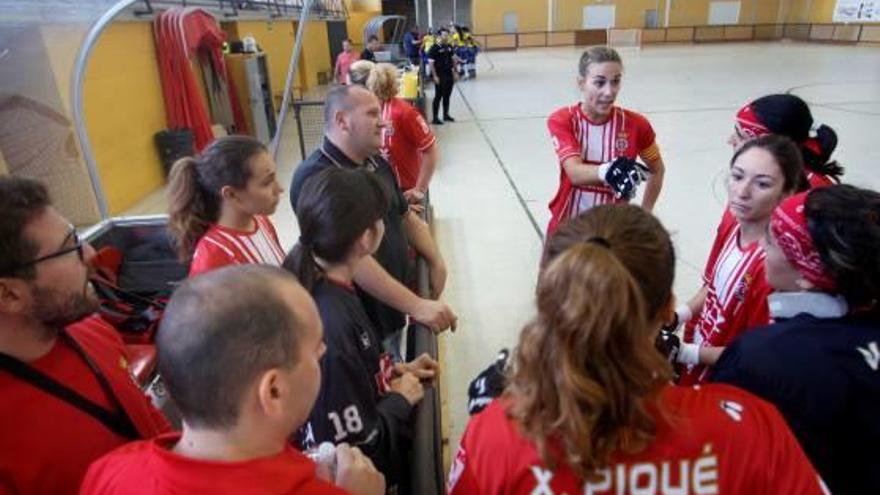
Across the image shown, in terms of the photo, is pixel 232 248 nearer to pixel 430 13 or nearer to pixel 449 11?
pixel 430 13

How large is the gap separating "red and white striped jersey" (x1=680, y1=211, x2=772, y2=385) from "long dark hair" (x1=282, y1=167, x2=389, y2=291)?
4.22 ft

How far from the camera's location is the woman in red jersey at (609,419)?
89 centimetres

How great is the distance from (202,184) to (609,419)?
1846mm

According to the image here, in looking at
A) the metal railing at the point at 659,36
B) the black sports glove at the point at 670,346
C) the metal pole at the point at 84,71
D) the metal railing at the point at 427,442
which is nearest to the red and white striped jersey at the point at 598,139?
the black sports glove at the point at 670,346

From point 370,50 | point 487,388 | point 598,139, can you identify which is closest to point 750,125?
point 598,139

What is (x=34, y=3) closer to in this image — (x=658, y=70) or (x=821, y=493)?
(x=821, y=493)

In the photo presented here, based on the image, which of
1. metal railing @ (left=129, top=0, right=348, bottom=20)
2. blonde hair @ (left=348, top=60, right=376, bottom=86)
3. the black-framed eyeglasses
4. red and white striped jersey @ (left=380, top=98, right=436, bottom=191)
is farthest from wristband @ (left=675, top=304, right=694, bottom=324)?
metal railing @ (left=129, top=0, right=348, bottom=20)

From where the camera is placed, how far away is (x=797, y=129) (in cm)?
223

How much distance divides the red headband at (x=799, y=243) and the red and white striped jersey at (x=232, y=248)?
5.38 ft

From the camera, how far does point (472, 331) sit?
3.74 meters

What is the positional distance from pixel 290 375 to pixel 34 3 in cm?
578

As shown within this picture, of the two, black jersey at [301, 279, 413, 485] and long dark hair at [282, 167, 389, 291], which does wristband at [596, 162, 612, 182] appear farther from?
black jersey at [301, 279, 413, 485]

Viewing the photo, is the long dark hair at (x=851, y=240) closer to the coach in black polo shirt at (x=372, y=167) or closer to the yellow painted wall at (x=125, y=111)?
the coach in black polo shirt at (x=372, y=167)

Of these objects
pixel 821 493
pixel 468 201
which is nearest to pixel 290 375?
pixel 821 493
